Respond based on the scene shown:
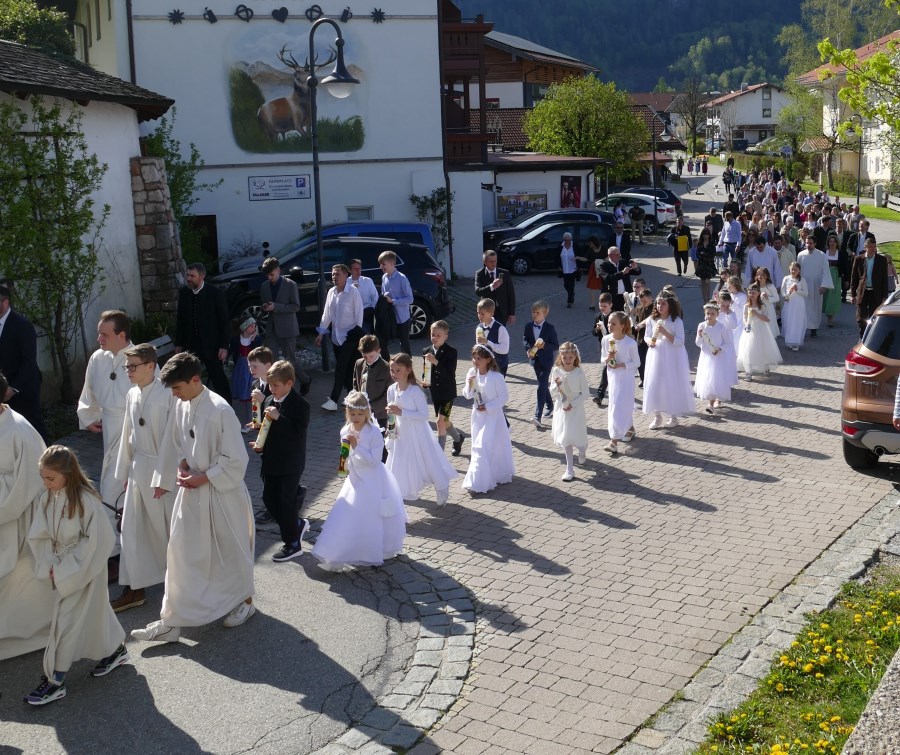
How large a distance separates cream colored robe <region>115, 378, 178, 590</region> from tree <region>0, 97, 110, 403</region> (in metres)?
5.99

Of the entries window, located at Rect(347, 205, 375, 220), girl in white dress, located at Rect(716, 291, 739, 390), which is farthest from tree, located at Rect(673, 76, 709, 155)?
girl in white dress, located at Rect(716, 291, 739, 390)

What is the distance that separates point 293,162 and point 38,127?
1200 centimetres

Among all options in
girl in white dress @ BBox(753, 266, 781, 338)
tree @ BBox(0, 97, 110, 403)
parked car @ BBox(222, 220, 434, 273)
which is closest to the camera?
tree @ BBox(0, 97, 110, 403)

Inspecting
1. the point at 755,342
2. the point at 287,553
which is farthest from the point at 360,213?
the point at 287,553

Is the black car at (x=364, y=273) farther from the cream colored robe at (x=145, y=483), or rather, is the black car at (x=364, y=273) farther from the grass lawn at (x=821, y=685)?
the grass lawn at (x=821, y=685)

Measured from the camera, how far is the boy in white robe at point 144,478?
7859mm

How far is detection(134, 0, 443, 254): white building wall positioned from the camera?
25078 mm

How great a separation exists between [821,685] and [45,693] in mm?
4557

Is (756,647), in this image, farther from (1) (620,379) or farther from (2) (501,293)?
(2) (501,293)

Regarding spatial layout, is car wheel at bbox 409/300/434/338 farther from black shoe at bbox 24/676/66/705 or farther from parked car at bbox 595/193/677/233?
parked car at bbox 595/193/677/233

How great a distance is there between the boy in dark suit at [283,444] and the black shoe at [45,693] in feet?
8.21

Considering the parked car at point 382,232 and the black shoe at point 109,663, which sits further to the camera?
the parked car at point 382,232

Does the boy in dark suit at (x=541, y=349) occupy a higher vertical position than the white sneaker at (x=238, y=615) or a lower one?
higher

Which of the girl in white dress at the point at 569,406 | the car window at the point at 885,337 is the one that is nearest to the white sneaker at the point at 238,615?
the girl in white dress at the point at 569,406
